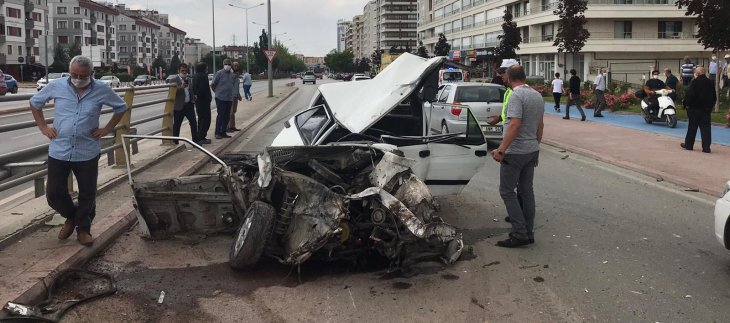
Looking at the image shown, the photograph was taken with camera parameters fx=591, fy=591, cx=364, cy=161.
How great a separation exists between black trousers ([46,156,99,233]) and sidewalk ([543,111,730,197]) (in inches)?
319

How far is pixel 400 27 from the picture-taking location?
159 meters

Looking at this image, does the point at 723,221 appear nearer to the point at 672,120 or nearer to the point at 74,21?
the point at 672,120

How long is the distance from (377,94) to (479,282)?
272 centimetres

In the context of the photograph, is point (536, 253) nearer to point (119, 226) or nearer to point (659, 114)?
point (119, 226)

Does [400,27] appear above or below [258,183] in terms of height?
above

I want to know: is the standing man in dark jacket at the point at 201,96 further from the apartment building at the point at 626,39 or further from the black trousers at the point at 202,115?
the apartment building at the point at 626,39

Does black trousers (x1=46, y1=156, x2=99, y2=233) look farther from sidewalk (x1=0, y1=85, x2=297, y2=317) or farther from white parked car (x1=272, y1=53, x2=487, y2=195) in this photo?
white parked car (x1=272, y1=53, x2=487, y2=195)

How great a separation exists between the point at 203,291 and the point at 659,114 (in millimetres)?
16215

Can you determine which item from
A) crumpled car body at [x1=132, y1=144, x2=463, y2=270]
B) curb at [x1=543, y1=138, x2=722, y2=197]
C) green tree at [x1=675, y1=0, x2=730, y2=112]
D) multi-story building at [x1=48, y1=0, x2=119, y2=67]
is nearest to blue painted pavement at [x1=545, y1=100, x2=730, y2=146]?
green tree at [x1=675, y1=0, x2=730, y2=112]

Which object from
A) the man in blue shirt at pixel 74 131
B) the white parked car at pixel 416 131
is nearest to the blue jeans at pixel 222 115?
the white parked car at pixel 416 131

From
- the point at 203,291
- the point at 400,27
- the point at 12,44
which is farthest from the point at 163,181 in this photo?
the point at 400,27

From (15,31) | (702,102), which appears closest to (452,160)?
(702,102)

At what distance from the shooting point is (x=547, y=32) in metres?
62.7

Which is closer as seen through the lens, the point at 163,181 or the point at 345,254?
the point at 345,254
